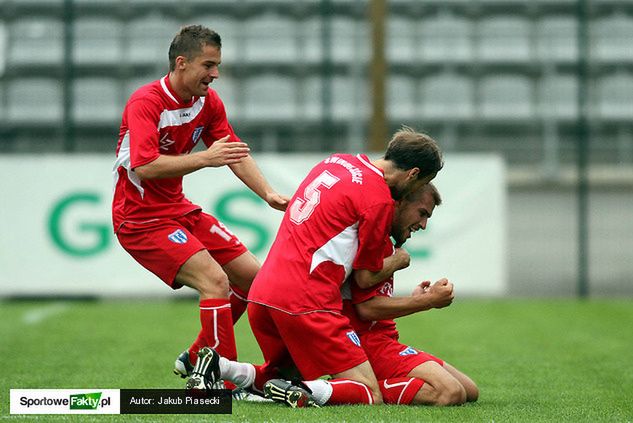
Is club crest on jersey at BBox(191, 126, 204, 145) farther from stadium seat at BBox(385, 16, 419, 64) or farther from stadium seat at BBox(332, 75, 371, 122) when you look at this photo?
stadium seat at BBox(385, 16, 419, 64)

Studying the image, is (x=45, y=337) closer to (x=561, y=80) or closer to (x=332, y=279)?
(x=332, y=279)

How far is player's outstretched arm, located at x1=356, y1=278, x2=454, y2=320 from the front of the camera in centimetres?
543

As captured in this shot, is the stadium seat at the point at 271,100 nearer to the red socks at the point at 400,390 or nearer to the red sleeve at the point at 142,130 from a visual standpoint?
the red sleeve at the point at 142,130

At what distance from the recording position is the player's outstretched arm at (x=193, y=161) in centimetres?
559

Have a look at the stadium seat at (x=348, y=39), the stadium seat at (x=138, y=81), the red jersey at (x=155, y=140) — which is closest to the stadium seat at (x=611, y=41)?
the stadium seat at (x=348, y=39)

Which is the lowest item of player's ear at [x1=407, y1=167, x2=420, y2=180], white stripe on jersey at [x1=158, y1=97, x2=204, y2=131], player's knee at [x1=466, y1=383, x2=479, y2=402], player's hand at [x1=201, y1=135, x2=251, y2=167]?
player's knee at [x1=466, y1=383, x2=479, y2=402]

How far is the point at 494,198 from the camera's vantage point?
13.0 meters

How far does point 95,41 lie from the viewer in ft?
46.9

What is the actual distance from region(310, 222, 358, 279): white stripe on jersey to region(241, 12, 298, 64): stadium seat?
30.0ft

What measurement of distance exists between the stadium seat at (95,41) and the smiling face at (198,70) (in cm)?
848

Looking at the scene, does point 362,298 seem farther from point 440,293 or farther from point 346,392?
point 346,392

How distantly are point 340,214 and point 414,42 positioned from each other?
32.2ft

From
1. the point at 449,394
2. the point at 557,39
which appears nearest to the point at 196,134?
the point at 449,394

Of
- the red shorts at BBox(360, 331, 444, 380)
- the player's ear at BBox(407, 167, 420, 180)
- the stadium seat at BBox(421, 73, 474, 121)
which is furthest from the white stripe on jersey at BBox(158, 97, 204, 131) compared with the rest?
the stadium seat at BBox(421, 73, 474, 121)
